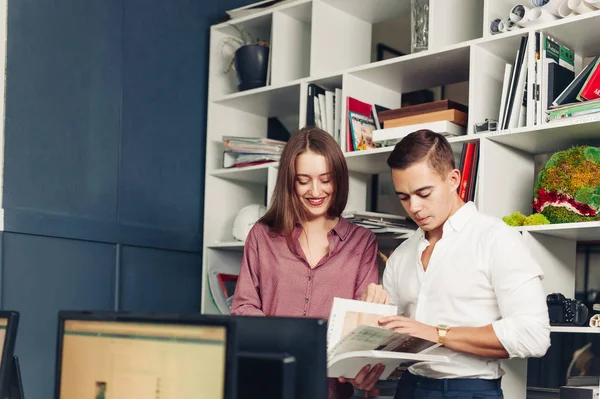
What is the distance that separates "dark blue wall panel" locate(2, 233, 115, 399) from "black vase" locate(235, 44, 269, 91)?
98 cm

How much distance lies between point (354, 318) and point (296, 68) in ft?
6.04

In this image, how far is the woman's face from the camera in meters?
2.29

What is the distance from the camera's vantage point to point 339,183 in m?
2.30

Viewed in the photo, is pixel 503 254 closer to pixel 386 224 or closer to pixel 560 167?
pixel 560 167

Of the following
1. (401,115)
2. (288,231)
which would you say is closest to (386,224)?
(401,115)

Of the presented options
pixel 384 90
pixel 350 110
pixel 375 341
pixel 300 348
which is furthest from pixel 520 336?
pixel 384 90

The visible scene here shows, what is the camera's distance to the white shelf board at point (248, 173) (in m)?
3.25

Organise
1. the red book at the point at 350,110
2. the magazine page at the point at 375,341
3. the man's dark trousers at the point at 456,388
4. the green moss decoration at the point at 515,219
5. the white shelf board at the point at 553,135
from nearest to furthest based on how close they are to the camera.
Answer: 1. the magazine page at the point at 375,341
2. the man's dark trousers at the point at 456,388
3. the white shelf board at the point at 553,135
4. the green moss decoration at the point at 515,219
5. the red book at the point at 350,110

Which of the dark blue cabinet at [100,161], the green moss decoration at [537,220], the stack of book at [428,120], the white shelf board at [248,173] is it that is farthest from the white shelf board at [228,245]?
the green moss decoration at [537,220]

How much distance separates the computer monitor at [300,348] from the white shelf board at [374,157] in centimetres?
151

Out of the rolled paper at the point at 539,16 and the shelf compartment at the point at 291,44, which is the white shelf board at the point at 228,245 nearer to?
the shelf compartment at the point at 291,44

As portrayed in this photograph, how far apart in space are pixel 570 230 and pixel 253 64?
1605 mm

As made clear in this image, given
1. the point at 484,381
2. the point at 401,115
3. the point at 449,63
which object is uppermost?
the point at 449,63

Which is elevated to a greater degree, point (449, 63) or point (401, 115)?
point (449, 63)
